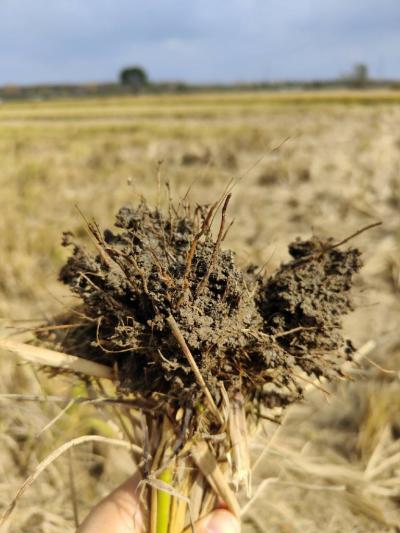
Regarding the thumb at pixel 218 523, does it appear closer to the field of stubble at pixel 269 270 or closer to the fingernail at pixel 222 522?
the fingernail at pixel 222 522

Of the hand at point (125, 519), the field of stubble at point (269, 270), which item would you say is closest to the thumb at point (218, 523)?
the hand at point (125, 519)

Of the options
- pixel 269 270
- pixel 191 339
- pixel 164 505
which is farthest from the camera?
pixel 269 270

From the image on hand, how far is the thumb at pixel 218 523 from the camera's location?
0.91m

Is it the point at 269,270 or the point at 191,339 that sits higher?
the point at 191,339

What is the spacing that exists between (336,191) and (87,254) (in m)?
4.53

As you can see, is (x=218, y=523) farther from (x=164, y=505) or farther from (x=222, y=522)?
(x=164, y=505)

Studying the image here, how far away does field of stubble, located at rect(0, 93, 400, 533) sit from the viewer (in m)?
1.68

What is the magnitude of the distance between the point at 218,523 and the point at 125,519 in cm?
17

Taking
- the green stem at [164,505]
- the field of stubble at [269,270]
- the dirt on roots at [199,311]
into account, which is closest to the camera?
the dirt on roots at [199,311]

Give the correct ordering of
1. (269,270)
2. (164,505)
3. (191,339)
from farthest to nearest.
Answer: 1. (269,270)
2. (164,505)
3. (191,339)

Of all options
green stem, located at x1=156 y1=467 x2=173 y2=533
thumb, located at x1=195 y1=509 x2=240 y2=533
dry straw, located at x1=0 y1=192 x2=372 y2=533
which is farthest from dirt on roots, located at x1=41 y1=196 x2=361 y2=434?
thumb, located at x1=195 y1=509 x2=240 y2=533

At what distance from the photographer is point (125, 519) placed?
90 cm

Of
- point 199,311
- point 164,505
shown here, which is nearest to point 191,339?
point 199,311

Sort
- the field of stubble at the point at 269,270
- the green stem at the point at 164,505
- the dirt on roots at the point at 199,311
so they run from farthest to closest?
the field of stubble at the point at 269,270 < the green stem at the point at 164,505 < the dirt on roots at the point at 199,311
